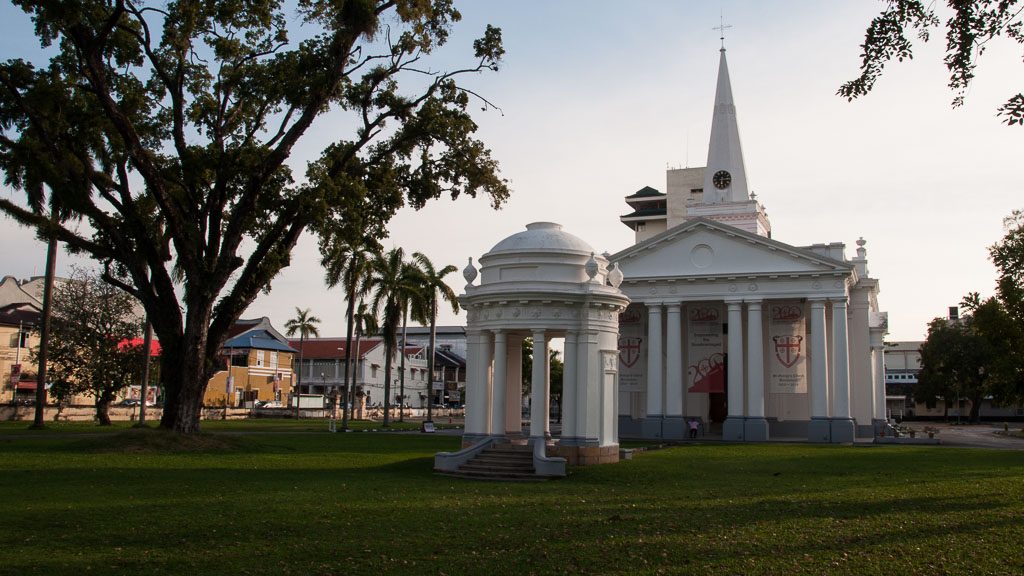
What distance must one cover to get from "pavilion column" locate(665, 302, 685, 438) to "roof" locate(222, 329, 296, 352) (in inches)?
1810

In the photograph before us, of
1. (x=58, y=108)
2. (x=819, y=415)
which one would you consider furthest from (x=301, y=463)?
(x=819, y=415)

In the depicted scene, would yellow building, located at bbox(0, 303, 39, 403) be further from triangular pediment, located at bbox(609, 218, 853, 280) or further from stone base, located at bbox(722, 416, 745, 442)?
stone base, located at bbox(722, 416, 745, 442)

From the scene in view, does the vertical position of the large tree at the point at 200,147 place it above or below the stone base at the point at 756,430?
above

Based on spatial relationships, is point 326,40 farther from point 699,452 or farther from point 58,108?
point 699,452

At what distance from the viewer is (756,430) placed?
41.7 metres

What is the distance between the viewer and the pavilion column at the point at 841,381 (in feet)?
134

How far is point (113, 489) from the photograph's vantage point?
55.7 ft

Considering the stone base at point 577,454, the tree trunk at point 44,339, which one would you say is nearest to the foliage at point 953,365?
the stone base at point 577,454

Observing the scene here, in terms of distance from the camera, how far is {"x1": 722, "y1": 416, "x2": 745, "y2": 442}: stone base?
4191cm

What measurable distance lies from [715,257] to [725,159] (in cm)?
966

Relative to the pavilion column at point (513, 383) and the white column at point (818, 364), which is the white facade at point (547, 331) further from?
the white column at point (818, 364)

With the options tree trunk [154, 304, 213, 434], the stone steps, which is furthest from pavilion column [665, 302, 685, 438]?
tree trunk [154, 304, 213, 434]

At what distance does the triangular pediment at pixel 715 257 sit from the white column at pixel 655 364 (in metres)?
2.08

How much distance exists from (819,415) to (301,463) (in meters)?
27.2
